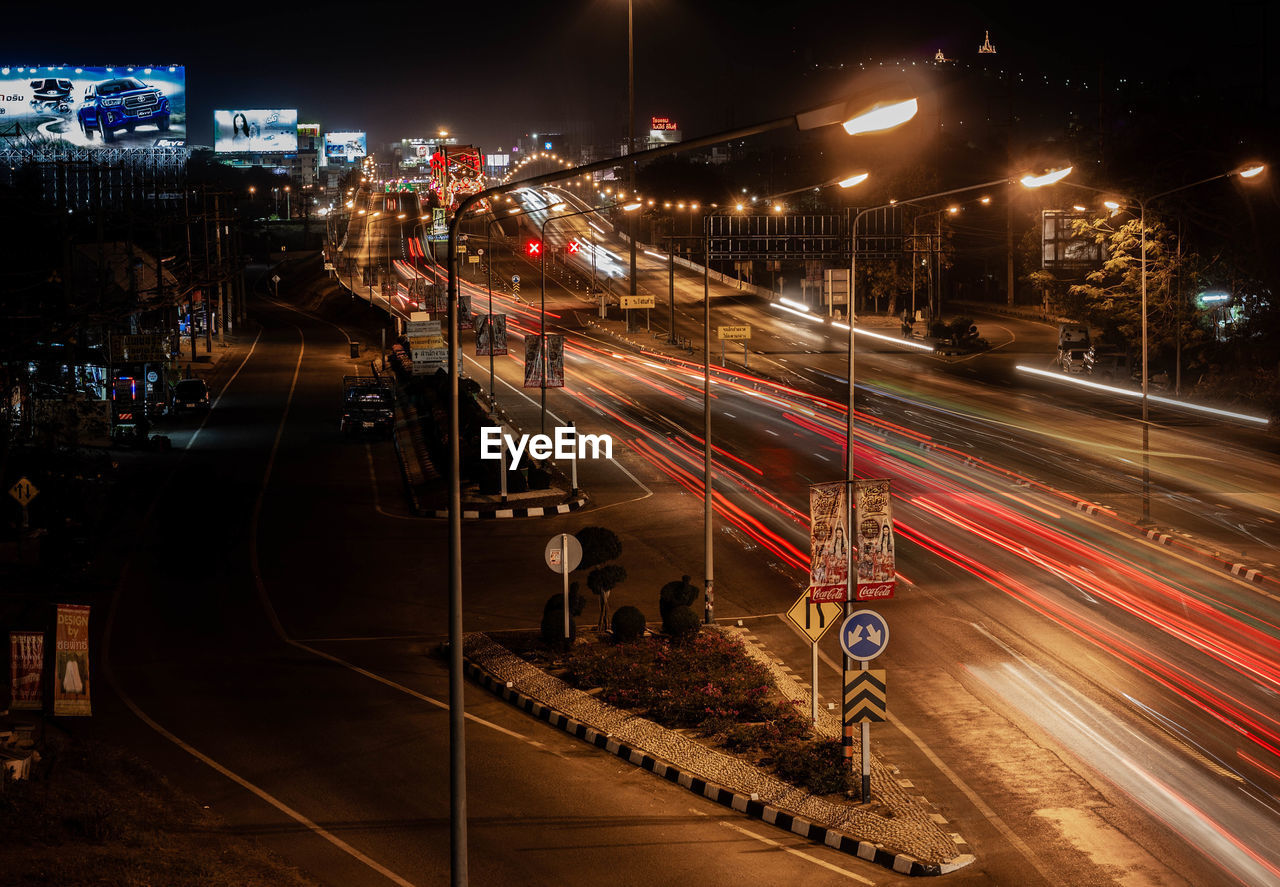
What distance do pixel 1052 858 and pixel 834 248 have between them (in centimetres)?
6638

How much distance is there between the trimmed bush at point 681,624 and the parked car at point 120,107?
9887 cm

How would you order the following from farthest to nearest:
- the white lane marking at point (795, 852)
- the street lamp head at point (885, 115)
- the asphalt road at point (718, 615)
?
the asphalt road at point (718, 615) < the white lane marking at point (795, 852) < the street lamp head at point (885, 115)

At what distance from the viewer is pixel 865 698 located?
17.0 m

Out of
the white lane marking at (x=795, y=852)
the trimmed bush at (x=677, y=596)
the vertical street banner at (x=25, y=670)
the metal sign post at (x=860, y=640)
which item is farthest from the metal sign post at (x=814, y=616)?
the vertical street banner at (x=25, y=670)

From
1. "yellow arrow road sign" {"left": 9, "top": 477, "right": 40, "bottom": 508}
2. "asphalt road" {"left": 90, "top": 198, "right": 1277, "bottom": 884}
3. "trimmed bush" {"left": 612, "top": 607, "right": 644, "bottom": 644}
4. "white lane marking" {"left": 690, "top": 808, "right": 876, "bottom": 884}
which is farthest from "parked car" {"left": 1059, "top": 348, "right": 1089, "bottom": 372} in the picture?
"white lane marking" {"left": 690, "top": 808, "right": 876, "bottom": 884}

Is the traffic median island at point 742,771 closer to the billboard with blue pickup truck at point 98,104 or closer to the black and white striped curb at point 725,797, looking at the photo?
the black and white striped curb at point 725,797

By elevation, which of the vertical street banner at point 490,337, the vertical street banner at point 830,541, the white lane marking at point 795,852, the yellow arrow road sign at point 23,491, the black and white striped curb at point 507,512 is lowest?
the white lane marking at point 795,852

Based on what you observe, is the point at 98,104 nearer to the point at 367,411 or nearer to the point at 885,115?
the point at 367,411

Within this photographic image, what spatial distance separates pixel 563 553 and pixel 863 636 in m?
8.11

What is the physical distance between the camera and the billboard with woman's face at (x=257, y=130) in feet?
567

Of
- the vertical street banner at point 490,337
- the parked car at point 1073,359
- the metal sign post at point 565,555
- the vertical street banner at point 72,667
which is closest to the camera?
the vertical street banner at point 72,667

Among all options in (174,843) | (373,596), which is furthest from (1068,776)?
(373,596)

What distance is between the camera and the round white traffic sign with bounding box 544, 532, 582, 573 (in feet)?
79.0

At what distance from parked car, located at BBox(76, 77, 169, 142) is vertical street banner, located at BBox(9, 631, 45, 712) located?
10037 centimetres
